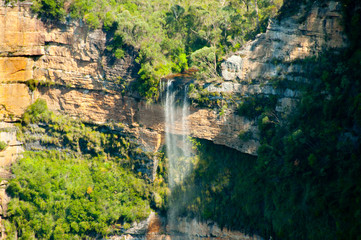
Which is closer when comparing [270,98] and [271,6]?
[270,98]

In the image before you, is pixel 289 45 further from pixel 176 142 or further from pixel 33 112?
pixel 33 112

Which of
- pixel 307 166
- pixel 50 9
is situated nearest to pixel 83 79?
pixel 50 9

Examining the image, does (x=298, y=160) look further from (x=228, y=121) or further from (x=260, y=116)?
(x=228, y=121)

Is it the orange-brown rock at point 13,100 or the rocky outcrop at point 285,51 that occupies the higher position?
the rocky outcrop at point 285,51

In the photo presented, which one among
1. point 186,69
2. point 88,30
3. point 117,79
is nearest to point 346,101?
point 186,69

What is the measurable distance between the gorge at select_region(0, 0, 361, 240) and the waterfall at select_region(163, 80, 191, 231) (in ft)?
0.28

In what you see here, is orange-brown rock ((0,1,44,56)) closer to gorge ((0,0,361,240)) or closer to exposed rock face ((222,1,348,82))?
gorge ((0,0,361,240))

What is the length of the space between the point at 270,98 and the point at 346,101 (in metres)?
5.45

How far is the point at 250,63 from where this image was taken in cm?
2839

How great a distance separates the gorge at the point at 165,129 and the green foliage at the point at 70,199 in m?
0.08

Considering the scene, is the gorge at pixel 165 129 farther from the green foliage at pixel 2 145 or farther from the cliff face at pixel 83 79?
the green foliage at pixel 2 145

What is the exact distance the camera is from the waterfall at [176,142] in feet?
101

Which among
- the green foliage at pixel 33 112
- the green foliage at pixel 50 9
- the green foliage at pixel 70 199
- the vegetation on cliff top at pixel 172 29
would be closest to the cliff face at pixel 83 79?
the green foliage at pixel 33 112

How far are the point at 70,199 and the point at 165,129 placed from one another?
28.3 ft
